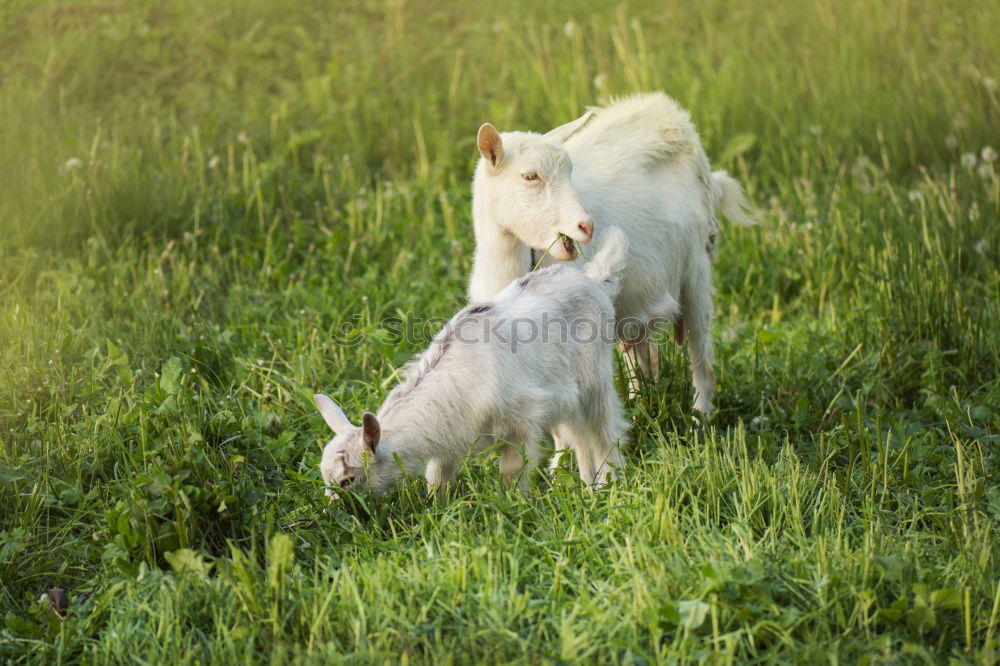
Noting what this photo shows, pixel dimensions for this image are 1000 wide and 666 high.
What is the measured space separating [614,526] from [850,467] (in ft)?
3.57

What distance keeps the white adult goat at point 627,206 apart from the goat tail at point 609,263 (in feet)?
0.34

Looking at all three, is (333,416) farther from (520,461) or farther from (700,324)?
(700,324)

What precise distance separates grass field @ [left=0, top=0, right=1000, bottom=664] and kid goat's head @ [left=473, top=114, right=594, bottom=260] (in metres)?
0.88

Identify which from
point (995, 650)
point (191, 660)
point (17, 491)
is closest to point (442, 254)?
point (17, 491)

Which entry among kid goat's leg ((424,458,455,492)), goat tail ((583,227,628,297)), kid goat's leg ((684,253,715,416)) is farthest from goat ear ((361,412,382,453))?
kid goat's leg ((684,253,715,416))

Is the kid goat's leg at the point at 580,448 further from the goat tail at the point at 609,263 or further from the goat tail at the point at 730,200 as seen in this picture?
the goat tail at the point at 730,200

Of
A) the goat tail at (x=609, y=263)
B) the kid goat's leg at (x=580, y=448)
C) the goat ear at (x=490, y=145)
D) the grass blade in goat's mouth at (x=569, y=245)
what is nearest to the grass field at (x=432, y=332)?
the kid goat's leg at (x=580, y=448)

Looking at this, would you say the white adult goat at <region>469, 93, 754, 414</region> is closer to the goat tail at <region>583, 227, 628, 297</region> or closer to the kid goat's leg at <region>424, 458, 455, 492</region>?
the goat tail at <region>583, 227, 628, 297</region>

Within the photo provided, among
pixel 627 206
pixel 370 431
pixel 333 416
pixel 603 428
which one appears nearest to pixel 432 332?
pixel 627 206

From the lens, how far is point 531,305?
4.36m

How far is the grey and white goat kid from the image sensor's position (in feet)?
13.3

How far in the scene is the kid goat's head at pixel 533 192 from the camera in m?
4.72

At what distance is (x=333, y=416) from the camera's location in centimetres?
420

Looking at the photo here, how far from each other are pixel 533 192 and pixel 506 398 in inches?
42.5
